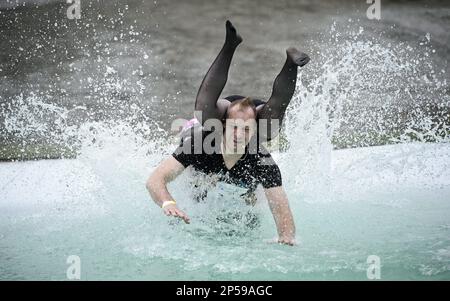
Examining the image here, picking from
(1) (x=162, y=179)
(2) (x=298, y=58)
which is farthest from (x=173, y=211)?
(2) (x=298, y=58)

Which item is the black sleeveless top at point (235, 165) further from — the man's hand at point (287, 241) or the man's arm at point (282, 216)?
the man's hand at point (287, 241)

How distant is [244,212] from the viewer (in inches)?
118

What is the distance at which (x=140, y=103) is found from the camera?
5551mm

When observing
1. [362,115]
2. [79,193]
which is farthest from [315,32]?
[79,193]

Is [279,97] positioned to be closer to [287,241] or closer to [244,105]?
[244,105]

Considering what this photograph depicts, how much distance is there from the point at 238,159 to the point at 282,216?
341 mm

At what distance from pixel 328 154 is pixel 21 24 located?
4330 mm

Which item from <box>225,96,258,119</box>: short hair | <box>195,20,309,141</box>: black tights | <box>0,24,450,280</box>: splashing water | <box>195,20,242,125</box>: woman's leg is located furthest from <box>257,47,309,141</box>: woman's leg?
<box>0,24,450,280</box>: splashing water

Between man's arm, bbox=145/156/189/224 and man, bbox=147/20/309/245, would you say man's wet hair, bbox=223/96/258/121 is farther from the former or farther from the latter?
man's arm, bbox=145/156/189/224

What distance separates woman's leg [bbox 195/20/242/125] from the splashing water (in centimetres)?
44

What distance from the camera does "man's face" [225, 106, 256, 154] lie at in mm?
2621

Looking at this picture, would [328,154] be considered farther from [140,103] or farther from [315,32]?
[315,32]
